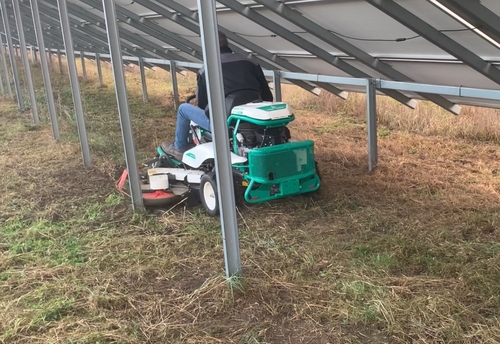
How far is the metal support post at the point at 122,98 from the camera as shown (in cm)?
384

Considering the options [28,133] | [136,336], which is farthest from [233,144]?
[28,133]

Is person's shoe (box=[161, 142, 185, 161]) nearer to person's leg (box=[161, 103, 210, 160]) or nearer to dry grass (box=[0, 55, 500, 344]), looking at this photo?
person's leg (box=[161, 103, 210, 160])

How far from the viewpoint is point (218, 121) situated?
2756 mm

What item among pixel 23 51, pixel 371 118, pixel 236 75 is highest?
pixel 23 51

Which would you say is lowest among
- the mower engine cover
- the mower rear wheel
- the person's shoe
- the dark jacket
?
the mower rear wheel

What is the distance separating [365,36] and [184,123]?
1.83 m

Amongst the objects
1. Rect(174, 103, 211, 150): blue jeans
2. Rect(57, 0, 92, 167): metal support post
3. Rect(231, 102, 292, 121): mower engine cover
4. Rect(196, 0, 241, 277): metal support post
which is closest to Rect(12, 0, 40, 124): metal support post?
Rect(57, 0, 92, 167): metal support post

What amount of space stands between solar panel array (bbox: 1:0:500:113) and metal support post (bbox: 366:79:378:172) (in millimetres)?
165

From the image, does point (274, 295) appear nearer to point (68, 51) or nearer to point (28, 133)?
point (68, 51)

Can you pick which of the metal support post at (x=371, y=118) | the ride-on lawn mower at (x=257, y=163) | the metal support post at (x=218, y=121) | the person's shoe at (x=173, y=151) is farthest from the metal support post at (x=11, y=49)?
the metal support post at (x=218, y=121)

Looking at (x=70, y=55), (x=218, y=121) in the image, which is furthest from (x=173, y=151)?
(x=218, y=121)

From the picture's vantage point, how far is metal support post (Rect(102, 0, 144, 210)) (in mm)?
3840

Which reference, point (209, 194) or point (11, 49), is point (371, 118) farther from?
point (11, 49)

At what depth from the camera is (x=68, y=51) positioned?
542 centimetres
